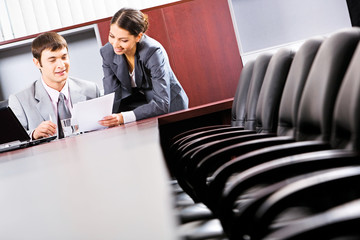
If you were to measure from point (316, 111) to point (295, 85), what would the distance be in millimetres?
295

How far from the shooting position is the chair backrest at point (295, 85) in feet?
5.68

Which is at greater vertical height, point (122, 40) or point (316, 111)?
point (122, 40)

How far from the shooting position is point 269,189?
93 centimetres

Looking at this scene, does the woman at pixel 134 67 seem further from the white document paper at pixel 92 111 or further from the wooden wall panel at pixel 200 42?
the wooden wall panel at pixel 200 42

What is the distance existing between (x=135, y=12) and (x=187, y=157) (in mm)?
2080

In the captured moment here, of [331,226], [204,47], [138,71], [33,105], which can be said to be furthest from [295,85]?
[204,47]

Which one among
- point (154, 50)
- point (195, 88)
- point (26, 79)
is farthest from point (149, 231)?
point (26, 79)

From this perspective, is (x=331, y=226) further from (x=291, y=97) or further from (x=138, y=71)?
(x=138, y=71)

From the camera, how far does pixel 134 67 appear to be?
366 cm

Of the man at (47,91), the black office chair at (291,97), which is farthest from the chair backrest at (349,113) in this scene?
the man at (47,91)

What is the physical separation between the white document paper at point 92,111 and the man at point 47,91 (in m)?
0.57

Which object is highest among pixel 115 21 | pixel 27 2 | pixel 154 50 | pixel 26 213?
pixel 27 2

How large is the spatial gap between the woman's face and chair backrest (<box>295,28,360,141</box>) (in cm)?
232

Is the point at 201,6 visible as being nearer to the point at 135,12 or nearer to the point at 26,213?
the point at 135,12
